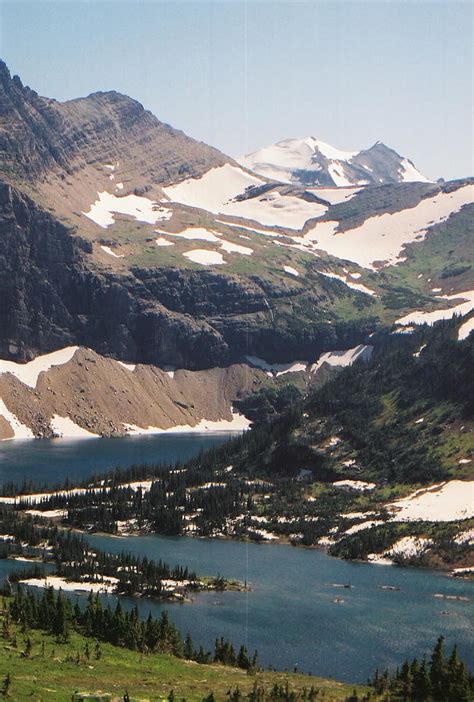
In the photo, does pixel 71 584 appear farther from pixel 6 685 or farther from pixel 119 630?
pixel 6 685

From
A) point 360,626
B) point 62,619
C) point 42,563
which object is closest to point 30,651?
point 62,619

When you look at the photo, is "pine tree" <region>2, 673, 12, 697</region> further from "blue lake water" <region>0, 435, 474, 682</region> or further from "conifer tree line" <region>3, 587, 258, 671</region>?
"blue lake water" <region>0, 435, 474, 682</region>

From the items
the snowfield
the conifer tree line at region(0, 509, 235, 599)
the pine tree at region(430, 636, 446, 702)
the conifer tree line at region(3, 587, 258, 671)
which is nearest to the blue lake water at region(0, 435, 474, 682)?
the conifer tree line at region(0, 509, 235, 599)

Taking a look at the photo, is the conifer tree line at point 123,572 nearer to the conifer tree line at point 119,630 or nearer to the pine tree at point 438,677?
the conifer tree line at point 119,630

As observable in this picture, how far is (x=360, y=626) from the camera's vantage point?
6422 inches

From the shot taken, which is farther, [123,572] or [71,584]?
[123,572]

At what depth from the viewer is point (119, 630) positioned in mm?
139625

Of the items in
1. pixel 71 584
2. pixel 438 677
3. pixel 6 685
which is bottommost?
pixel 438 677

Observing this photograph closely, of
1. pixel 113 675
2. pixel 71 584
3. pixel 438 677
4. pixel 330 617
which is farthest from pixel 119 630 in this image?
pixel 71 584

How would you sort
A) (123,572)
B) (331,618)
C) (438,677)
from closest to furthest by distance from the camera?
(438,677) < (331,618) < (123,572)

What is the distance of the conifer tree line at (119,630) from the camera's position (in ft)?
454

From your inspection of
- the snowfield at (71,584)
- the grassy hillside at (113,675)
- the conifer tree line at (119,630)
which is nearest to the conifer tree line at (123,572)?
the snowfield at (71,584)

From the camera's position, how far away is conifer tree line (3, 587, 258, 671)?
138 m

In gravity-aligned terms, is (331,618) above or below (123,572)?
below
